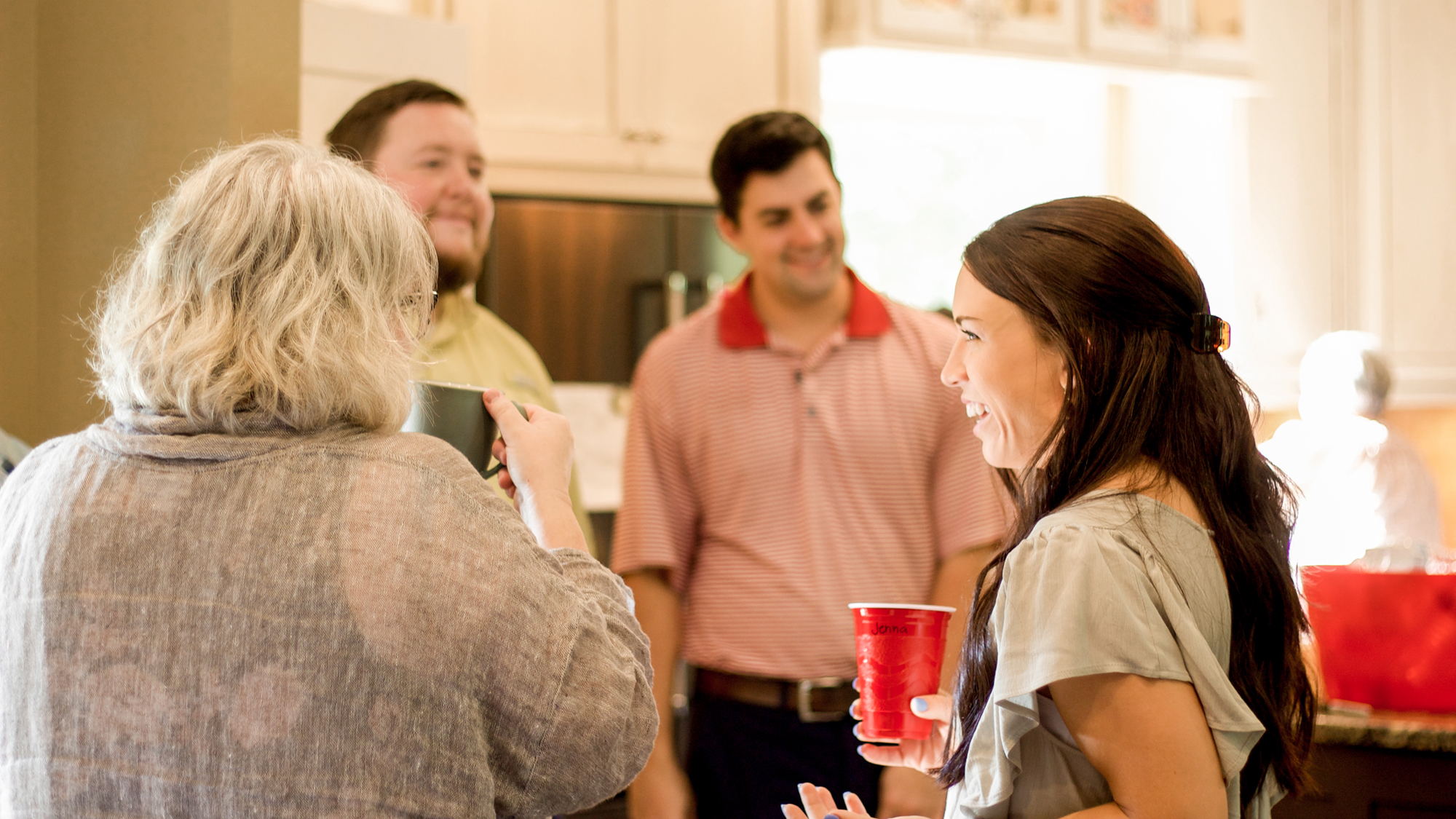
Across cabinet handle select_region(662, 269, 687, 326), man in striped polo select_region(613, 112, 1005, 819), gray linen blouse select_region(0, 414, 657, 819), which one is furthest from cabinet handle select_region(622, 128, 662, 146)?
gray linen blouse select_region(0, 414, 657, 819)

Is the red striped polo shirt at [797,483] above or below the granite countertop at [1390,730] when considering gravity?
above

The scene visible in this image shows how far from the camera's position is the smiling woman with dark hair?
1041 millimetres

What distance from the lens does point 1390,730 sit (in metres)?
2.09

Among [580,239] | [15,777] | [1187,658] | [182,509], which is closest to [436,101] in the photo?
[182,509]

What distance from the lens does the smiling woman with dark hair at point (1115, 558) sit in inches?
41.0

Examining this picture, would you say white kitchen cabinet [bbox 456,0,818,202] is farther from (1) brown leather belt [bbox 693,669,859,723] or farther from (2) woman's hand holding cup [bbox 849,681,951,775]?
(2) woman's hand holding cup [bbox 849,681,951,775]

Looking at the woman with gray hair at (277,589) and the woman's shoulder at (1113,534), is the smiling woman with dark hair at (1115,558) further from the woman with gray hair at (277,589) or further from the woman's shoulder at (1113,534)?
the woman with gray hair at (277,589)

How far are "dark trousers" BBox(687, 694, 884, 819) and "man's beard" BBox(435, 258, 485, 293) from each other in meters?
0.81

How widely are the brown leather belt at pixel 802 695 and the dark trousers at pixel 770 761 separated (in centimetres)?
1

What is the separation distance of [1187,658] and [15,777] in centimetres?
96

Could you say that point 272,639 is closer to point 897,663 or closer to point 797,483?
point 897,663

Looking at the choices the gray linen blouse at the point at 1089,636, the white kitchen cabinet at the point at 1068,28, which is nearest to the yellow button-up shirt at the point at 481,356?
the gray linen blouse at the point at 1089,636

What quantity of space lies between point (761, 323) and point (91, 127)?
1114mm

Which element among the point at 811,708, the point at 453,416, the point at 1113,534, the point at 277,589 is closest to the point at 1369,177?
the point at 811,708
